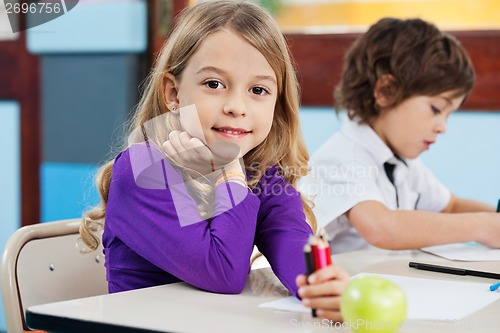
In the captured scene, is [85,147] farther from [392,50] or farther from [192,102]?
[192,102]

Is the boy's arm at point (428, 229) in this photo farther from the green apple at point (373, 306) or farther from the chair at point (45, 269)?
the green apple at point (373, 306)

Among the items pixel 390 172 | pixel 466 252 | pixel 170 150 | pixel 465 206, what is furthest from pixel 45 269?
pixel 465 206

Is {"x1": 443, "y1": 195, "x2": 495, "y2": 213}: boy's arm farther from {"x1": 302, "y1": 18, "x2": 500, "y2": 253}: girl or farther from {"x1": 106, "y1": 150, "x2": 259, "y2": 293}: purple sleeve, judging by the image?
{"x1": 106, "y1": 150, "x2": 259, "y2": 293}: purple sleeve

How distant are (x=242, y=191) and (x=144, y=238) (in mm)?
150

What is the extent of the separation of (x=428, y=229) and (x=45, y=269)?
2.23 feet

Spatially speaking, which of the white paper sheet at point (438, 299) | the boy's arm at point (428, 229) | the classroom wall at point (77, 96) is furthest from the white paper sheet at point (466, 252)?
the classroom wall at point (77, 96)

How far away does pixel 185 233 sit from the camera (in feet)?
3.42

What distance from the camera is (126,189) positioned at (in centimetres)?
110

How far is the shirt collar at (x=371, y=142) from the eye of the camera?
1728 millimetres

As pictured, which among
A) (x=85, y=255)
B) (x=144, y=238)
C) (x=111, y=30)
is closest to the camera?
(x=144, y=238)

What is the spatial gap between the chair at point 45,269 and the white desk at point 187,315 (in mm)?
288

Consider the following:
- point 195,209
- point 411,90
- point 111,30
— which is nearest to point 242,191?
point 195,209

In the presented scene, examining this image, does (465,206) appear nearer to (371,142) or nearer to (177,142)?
(371,142)

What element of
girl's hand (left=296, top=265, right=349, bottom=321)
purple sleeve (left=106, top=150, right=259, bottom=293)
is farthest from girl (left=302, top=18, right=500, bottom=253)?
girl's hand (left=296, top=265, right=349, bottom=321)
